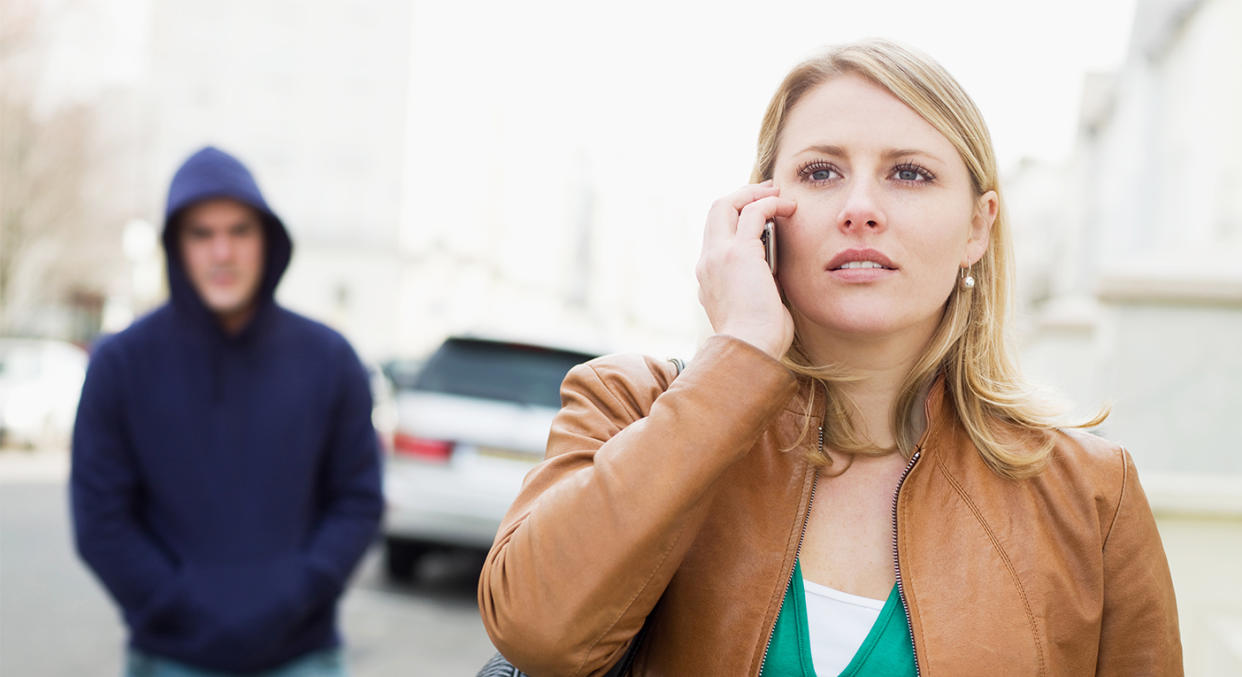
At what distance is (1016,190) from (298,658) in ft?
126

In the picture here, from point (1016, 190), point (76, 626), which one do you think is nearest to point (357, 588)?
point (76, 626)

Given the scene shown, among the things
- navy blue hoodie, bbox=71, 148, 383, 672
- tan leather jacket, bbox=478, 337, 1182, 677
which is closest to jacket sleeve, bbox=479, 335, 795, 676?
tan leather jacket, bbox=478, 337, 1182, 677

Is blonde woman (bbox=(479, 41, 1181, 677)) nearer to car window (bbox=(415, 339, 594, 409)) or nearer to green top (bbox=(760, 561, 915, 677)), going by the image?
green top (bbox=(760, 561, 915, 677))

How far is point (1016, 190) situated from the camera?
124 ft

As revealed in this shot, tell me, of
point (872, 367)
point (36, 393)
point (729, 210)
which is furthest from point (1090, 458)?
point (36, 393)

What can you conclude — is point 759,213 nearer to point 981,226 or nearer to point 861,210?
point 861,210

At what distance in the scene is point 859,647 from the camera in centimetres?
167

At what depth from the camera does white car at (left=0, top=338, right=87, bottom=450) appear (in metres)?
16.6

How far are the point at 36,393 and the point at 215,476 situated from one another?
1615cm

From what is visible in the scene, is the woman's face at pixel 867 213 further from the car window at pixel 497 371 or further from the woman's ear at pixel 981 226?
the car window at pixel 497 371

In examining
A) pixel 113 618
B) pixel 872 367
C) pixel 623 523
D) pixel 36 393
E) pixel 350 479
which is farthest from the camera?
pixel 36 393

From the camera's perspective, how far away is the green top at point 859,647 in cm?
165

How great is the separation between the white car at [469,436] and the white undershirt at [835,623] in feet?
18.8

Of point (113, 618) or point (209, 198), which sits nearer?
point (209, 198)
